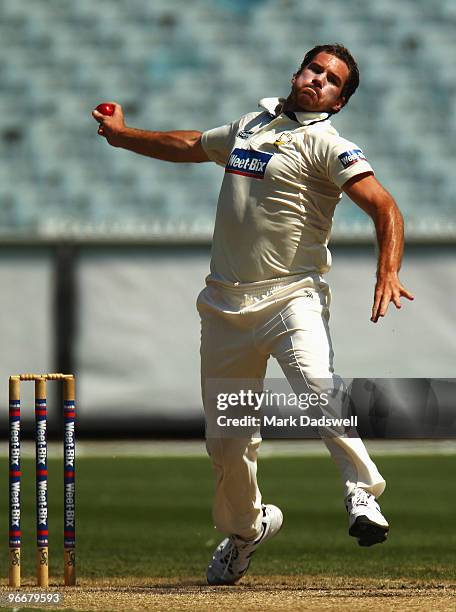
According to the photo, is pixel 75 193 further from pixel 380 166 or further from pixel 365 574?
pixel 365 574

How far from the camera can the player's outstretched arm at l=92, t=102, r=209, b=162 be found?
5.28 metres

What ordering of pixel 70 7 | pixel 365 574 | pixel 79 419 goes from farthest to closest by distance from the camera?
pixel 70 7, pixel 79 419, pixel 365 574

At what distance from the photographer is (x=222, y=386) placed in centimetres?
490

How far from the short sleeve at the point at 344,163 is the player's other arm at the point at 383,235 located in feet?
0.07

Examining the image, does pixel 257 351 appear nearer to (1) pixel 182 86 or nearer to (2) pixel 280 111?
(2) pixel 280 111

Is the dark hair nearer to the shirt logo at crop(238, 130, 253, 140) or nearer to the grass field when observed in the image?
the shirt logo at crop(238, 130, 253, 140)

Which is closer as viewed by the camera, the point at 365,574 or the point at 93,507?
the point at 365,574

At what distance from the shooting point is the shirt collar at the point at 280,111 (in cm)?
486

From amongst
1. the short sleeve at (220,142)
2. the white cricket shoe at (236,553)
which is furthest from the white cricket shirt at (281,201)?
the white cricket shoe at (236,553)

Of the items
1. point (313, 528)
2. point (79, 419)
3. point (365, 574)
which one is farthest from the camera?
point (79, 419)

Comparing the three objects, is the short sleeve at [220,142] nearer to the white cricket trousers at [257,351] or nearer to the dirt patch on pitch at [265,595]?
the white cricket trousers at [257,351]

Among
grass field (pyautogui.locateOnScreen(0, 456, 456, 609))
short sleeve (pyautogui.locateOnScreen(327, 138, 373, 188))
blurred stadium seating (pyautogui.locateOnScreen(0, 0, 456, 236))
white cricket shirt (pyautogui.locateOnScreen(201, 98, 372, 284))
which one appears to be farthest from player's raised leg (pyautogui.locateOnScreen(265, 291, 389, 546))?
blurred stadium seating (pyautogui.locateOnScreen(0, 0, 456, 236))

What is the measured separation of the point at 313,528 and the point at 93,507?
154 centimetres

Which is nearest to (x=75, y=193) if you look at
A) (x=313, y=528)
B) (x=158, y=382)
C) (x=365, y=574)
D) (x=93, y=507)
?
(x=158, y=382)
